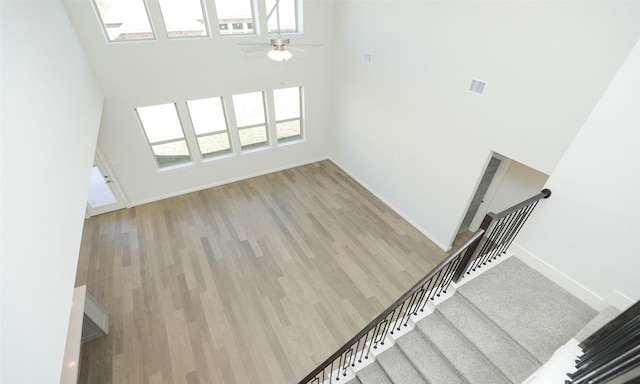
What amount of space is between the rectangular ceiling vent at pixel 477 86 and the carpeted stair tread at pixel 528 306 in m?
2.44

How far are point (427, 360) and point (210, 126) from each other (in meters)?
6.32

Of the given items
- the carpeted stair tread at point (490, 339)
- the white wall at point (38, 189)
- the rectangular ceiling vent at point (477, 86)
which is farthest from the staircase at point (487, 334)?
the white wall at point (38, 189)

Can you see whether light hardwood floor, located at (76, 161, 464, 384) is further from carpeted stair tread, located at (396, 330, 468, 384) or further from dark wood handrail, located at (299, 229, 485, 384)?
dark wood handrail, located at (299, 229, 485, 384)

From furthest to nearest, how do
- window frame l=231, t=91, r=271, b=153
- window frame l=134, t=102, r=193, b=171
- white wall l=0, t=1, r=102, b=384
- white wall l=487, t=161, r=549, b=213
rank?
window frame l=231, t=91, r=271, b=153 < window frame l=134, t=102, r=193, b=171 < white wall l=487, t=161, r=549, b=213 < white wall l=0, t=1, r=102, b=384

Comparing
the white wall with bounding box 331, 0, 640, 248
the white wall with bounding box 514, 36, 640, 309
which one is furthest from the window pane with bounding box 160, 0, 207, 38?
the white wall with bounding box 514, 36, 640, 309

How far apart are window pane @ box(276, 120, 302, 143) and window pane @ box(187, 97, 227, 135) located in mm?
1492

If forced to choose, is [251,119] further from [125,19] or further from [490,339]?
[490,339]

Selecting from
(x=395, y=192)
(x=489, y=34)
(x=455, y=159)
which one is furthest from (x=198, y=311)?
(x=489, y=34)

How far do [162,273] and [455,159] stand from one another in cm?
567

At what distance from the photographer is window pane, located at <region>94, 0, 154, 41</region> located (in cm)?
480

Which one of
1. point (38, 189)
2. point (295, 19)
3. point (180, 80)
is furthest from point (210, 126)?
point (38, 189)

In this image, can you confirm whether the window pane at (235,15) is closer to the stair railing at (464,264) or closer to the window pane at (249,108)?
the window pane at (249,108)

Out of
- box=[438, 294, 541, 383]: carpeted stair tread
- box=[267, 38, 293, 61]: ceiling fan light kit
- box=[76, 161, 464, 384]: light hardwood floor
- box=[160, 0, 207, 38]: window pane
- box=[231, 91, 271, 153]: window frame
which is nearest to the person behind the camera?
box=[438, 294, 541, 383]: carpeted stair tread

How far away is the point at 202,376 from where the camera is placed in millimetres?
3760
